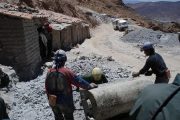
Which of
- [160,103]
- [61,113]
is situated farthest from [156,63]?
[160,103]

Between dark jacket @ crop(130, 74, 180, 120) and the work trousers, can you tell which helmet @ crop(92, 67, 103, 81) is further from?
dark jacket @ crop(130, 74, 180, 120)

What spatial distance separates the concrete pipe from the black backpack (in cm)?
80

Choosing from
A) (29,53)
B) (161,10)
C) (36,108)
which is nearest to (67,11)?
(29,53)

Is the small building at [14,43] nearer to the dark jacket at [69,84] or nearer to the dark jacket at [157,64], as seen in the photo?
the dark jacket at [157,64]

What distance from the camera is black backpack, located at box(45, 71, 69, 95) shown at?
740cm

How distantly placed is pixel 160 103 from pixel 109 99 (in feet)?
19.8

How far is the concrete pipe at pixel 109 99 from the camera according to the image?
816 centimetres

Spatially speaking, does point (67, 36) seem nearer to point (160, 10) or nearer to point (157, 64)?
point (157, 64)

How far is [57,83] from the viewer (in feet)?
24.4

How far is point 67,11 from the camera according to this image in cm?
4394

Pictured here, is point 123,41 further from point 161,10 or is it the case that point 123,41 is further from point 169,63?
point 161,10

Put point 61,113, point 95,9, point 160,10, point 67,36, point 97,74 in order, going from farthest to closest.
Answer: point 160,10 < point 95,9 < point 67,36 < point 97,74 < point 61,113

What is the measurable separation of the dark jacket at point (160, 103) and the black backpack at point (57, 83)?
198 inches

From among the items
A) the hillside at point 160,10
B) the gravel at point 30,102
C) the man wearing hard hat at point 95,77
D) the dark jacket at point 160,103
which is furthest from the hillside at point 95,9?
the hillside at point 160,10
